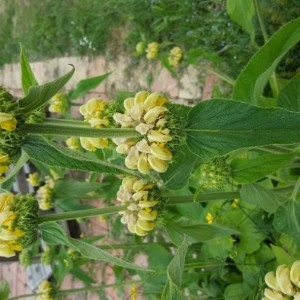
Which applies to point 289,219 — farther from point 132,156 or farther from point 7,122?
point 7,122

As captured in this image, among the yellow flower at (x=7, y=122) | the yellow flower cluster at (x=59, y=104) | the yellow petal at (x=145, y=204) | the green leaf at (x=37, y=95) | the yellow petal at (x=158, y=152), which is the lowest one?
the yellow flower cluster at (x=59, y=104)

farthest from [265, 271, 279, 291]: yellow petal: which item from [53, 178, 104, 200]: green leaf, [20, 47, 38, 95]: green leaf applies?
[53, 178, 104, 200]: green leaf

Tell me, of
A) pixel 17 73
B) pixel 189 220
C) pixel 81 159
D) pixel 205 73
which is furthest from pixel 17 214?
pixel 17 73

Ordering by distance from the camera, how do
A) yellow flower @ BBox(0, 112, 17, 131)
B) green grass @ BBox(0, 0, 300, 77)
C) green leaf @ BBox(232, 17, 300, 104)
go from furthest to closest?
1. green grass @ BBox(0, 0, 300, 77)
2. green leaf @ BBox(232, 17, 300, 104)
3. yellow flower @ BBox(0, 112, 17, 131)

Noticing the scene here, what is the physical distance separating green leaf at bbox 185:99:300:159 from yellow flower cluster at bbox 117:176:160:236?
161 millimetres

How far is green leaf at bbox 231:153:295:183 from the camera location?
85cm

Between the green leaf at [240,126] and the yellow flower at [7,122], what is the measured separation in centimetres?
24

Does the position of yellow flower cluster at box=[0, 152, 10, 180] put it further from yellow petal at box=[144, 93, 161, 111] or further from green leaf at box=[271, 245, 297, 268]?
green leaf at box=[271, 245, 297, 268]

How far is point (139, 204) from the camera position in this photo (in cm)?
78

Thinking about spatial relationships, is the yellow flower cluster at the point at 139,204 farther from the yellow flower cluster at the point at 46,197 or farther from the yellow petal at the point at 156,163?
the yellow flower cluster at the point at 46,197

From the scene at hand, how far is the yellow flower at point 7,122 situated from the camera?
1.78 feet

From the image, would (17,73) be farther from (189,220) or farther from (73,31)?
(189,220)

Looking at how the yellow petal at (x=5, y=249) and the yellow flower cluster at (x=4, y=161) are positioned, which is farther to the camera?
the yellow petal at (x=5, y=249)

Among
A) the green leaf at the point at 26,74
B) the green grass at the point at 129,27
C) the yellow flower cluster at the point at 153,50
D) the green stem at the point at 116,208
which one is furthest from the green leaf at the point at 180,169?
the yellow flower cluster at the point at 153,50
